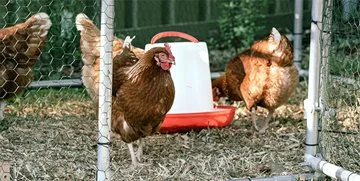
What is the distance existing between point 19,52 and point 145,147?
93 centimetres

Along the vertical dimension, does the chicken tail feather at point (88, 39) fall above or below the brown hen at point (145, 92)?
above

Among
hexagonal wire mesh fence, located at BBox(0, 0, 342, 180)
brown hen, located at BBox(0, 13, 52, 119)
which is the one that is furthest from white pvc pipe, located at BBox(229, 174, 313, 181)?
brown hen, located at BBox(0, 13, 52, 119)

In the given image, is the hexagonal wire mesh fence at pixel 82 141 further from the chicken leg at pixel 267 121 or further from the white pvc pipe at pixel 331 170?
the white pvc pipe at pixel 331 170

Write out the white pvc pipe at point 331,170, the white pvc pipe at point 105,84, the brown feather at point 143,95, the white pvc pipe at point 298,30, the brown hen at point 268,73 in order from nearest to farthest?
1. the white pvc pipe at point 105,84
2. the white pvc pipe at point 331,170
3. the brown feather at point 143,95
4. the brown hen at point 268,73
5. the white pvc pipe at point 298,30

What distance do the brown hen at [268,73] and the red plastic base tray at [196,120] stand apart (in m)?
0.23

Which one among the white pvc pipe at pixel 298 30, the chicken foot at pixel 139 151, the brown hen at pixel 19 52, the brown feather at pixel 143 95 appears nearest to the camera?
the brown feather at pixel 143 95

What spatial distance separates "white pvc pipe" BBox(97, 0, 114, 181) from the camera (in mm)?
2928

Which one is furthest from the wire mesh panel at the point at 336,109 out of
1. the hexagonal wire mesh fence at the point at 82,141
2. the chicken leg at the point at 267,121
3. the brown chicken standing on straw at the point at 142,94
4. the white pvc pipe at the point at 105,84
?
the white pvc pipe at the point at 105,84

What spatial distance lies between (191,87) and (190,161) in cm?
74

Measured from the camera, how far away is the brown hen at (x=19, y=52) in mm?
4219

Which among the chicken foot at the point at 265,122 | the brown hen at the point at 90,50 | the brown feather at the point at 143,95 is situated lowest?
the chicken foot at the point at 265,122

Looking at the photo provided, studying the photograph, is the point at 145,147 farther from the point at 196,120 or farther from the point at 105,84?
the point at 105,84

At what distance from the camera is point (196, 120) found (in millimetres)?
4480

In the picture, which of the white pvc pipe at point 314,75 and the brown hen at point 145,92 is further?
the brown hen at point 145,92
